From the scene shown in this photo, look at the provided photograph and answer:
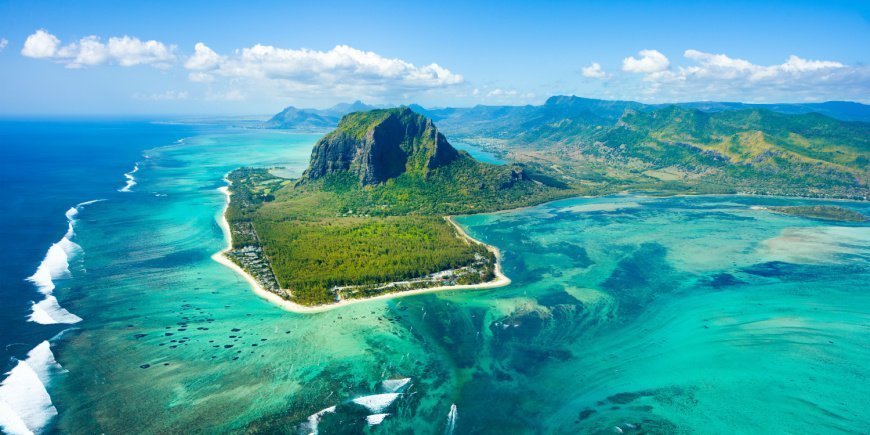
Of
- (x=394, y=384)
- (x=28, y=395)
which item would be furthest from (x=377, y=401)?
(x=28, y=395)

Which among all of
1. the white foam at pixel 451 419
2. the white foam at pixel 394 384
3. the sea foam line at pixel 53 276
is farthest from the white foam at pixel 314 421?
the sea foam line at pixel 53 276

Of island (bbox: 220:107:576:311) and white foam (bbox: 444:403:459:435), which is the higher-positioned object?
island (bbox: 220:107:576:311)

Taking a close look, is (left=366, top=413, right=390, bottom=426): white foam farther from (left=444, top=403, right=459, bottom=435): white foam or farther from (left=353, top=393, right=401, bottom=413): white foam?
(left=444, top=403, right=459, bottom=435): white foam

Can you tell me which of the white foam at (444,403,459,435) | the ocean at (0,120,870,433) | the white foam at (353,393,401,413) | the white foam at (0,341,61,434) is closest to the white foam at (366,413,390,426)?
the ocean at (0,120,870,433)

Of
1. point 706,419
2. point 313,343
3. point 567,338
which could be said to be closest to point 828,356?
point 706,419

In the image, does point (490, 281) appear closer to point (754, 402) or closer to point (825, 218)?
point (754, 402)
